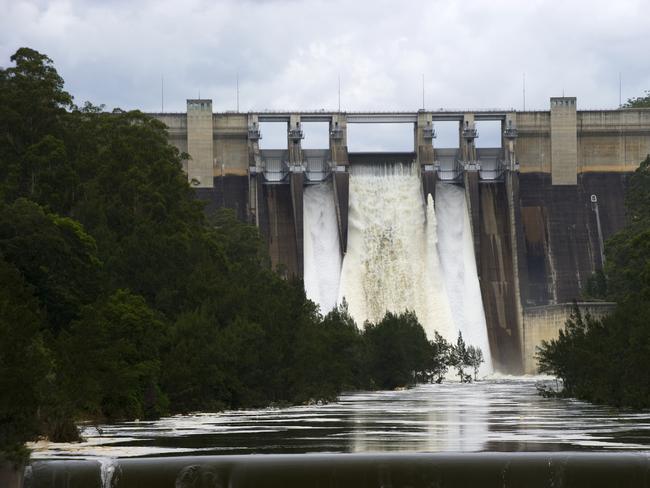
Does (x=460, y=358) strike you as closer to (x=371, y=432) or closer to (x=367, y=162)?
(x=367, y=162)

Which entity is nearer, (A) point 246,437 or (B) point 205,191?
(A) point 246,437

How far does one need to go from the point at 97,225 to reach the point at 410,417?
17.2 meters

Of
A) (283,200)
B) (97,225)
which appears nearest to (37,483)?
(97,225)

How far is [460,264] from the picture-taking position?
103 m

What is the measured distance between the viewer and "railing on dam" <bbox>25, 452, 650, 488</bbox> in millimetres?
20281

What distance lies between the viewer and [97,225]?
165ft

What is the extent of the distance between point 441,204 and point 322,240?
28.3 ft

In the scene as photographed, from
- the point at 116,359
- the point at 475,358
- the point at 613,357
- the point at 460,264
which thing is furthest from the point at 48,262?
the point at 460,264

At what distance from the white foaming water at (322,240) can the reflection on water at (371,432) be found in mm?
59246

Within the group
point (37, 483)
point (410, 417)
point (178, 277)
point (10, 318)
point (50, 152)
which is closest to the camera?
point (37, 483)

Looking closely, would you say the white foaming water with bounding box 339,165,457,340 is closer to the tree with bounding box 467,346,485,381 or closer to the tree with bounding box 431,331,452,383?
the tree with bounding box 467,346,485,381

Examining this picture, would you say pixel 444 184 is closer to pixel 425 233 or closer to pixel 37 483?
pixel 425 233

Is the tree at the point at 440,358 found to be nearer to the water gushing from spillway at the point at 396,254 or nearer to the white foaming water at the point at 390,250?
the water gushing from spillway at the point at 396,254

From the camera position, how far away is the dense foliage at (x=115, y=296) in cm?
2942
